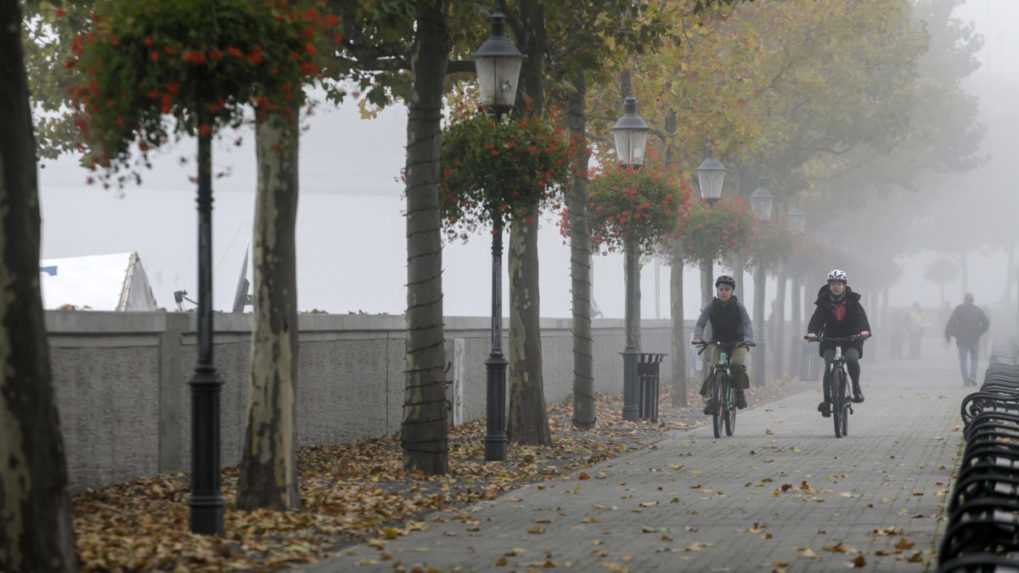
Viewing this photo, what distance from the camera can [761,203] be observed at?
40.8 meters

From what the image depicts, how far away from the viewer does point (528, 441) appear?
66.5ft

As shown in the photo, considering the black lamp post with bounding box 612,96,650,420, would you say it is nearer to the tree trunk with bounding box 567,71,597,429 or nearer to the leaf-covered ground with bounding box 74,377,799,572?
the tree trunk with bounding box 567,71,597,429

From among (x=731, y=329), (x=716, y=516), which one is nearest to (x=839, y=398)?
(x=731, y=329)

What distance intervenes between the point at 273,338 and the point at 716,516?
3088 mm

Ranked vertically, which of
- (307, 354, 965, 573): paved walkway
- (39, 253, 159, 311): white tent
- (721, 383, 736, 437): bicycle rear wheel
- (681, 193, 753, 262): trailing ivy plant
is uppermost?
(681, 193, 753, 262): trailing ivy plant

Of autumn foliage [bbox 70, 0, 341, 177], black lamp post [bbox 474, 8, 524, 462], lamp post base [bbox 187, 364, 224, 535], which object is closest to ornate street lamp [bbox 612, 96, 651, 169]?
black lamp post [bbox 474, 8, 524, 462]

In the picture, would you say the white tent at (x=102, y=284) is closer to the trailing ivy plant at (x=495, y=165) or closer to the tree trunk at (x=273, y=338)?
the trailing ivy plant at (x=495, y=165)

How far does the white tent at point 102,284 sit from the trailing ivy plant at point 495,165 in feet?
55.2

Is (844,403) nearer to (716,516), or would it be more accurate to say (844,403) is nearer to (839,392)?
(839,392)

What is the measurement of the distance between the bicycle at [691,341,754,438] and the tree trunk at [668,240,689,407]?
9280 millimetres

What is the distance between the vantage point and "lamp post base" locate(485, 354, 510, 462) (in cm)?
1786

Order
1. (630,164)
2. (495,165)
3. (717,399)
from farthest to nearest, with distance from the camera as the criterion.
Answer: (630,164)
(717,399)
(495,165)

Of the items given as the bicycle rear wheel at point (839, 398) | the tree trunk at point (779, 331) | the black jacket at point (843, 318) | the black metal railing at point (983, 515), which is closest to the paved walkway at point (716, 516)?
the bicycle rear wheel at point (839, 398)

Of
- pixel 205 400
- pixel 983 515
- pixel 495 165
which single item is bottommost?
A: pixel 983 515
